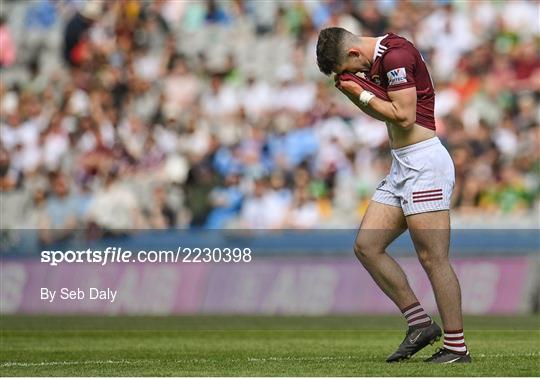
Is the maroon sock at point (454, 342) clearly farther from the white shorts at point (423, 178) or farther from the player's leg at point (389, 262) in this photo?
the white shorts at point (423, 178)

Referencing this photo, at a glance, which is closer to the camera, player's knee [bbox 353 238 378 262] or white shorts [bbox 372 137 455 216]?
white shorts [bbox 372 137 455 216]

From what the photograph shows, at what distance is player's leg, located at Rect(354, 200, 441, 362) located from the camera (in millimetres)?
9328

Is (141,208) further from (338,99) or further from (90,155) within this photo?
(338,99)

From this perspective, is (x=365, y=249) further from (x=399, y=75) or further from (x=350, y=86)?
(x=399, y=75)

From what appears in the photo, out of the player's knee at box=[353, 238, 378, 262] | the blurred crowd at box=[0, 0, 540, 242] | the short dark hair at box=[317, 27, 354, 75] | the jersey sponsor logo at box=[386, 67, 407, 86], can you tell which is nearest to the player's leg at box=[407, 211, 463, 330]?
the player's knee at box=[353, 238, 378, 262]

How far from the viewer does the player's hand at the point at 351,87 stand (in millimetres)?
9024

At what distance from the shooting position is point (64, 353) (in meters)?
11.0

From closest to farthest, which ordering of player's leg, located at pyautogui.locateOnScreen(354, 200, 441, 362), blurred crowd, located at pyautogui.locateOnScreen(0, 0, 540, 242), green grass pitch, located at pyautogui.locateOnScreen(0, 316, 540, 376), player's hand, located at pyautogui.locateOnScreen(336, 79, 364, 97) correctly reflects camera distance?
green grass pitch, located at pyautogui.locateOnScreen(0, 316, 540, 376) < player's hand, located at pyautogui.locateOnScreen(336, 79, 364, 97) < player's leg, located at pyautogui.locateOnScreen(354, 200, 441, 362) < blurred crowd, located at pyautogui.locateOnScreen(0, 0, 540, 242)

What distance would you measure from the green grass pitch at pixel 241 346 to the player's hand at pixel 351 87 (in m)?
1.82

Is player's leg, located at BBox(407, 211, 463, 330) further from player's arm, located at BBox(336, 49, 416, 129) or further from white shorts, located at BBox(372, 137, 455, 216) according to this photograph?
player's arm, located at BBox(336, 49, 416, 129)

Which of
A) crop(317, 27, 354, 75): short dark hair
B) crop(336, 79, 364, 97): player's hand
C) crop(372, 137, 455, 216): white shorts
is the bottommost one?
crop(372, 137, 455, 216): white shorts

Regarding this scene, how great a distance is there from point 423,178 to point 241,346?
3306 millimetres

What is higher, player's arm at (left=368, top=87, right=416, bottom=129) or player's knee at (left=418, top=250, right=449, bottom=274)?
player's arm at (left=368, top=87, right=416, bottom=129)

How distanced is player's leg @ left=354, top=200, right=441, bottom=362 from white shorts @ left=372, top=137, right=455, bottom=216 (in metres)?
0.14
